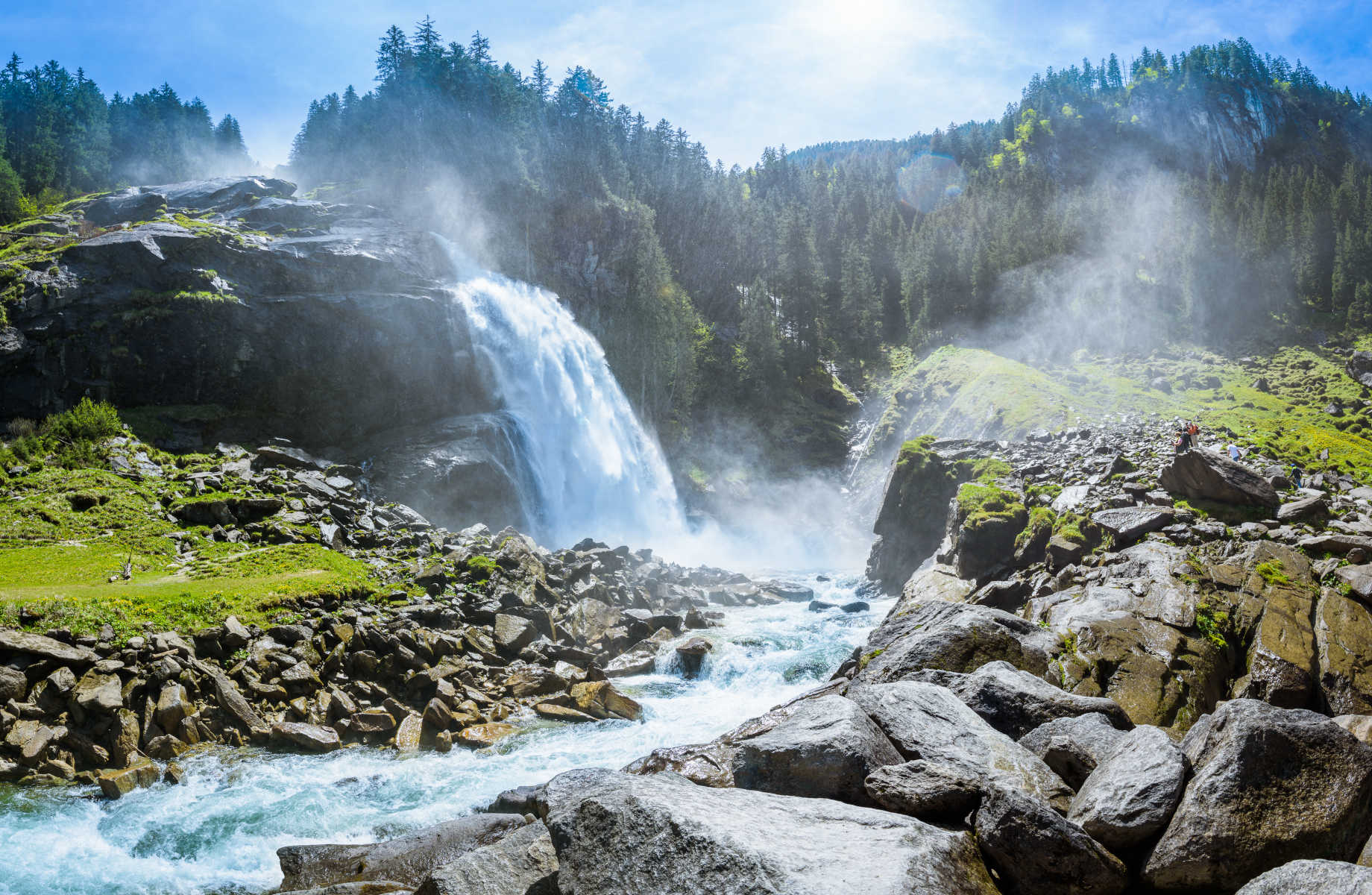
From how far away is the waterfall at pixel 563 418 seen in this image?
40594 mm

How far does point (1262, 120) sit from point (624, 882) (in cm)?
21551

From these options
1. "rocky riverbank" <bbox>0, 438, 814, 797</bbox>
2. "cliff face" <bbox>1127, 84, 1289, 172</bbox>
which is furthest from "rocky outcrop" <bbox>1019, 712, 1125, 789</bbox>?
"cliff face" <bbox>1127, 84, 1289, 172</bbox>

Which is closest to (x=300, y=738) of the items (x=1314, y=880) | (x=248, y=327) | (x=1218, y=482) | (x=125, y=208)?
(x=1314, y=880)

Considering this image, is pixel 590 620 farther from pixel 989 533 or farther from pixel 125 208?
pixel 125 208

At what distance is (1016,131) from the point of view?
505 feet

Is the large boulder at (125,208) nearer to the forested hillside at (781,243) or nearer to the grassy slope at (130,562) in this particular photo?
the forested hillside at (781,243)

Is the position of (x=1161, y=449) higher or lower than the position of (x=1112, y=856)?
higher

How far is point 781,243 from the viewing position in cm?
8506

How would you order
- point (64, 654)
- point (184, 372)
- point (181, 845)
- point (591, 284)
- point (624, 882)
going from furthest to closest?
1. point (591, 284)
2. point (184, 372)
3. point (64, 654)
4. point (181, 845)
5. point (624, 882)

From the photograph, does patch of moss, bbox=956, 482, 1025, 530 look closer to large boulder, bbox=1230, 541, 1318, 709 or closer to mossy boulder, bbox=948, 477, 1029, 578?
mossy boulder, bbox=948, 477, 1029, 578

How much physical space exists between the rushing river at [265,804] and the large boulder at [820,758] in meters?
6.40

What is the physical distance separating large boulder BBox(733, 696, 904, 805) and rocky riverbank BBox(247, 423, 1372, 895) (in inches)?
0.9

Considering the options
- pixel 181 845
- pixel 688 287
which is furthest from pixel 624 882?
pixel 688 287

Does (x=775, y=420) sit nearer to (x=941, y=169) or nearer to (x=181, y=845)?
(x=181, y=845)
